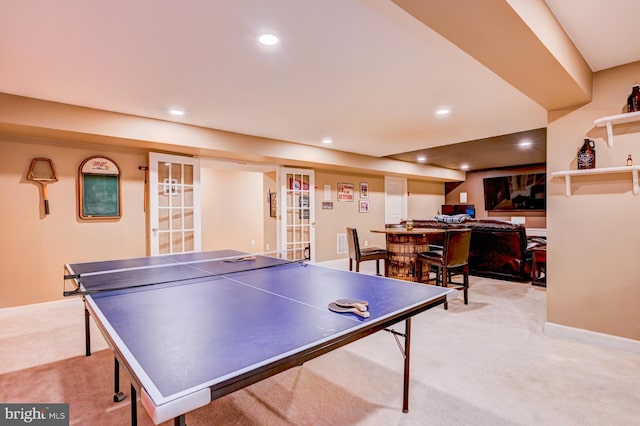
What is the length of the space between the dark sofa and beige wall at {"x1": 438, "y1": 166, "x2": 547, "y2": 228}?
3832 mm

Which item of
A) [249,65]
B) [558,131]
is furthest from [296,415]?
[558,131]

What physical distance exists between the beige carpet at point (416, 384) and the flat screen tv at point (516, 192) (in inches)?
244

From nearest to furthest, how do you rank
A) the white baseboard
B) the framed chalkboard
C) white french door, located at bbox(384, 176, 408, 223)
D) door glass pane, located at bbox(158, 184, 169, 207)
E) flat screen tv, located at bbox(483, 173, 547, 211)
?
the white baseboard → the framed chalkboard → door glass pane, located at bbox(158, 184, 169, 207) → flat screen tv, located at bbox(483, 173, 547, 211) → white french door, located at bbox(384, 176, 408, 223)

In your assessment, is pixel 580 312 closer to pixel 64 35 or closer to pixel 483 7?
pixel 483 7

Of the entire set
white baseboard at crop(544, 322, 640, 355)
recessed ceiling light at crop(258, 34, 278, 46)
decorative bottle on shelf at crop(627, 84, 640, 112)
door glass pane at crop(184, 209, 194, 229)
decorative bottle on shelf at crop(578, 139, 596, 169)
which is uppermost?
recessed ceiling light at crop(258, 34, 278, 46)

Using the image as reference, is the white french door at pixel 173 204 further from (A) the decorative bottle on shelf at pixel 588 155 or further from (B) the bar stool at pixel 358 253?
(A) the decorative bottle on shelf at pixel 588 155

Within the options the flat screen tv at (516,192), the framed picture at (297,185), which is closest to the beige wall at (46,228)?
the framed picture at (297,185)

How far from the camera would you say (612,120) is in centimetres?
259

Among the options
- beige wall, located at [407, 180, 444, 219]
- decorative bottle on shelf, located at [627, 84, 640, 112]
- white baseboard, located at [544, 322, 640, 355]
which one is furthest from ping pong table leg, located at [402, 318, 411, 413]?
beige wall, located at [407, 180, 444, 219]

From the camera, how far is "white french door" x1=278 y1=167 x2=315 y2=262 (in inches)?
243

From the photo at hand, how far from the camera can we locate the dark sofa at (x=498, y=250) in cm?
488

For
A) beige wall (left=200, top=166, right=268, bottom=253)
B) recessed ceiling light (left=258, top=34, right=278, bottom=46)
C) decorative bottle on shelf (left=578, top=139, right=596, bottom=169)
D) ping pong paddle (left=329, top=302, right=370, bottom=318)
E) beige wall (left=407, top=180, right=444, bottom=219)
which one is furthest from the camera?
beige wall (left=407, top=180, right=444, bottom=219)

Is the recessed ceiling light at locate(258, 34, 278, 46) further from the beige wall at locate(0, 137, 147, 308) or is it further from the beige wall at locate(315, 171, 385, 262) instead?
the beige wall at locate(315, 171, 385, 262)

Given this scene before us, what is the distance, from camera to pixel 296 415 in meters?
1.85
